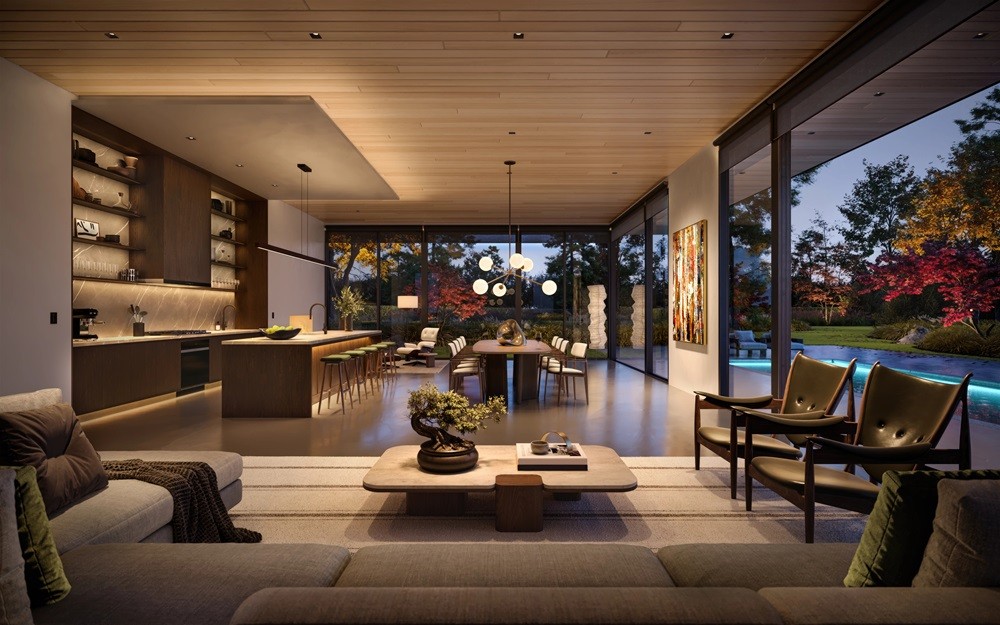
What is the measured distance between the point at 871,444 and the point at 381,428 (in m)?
4.30

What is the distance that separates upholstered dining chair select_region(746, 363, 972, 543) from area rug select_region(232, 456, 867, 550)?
286mm

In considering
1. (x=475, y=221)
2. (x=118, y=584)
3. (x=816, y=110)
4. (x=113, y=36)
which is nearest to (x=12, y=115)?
(x=113, y=36)

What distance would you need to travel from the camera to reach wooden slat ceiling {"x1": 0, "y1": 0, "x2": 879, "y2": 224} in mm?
3908

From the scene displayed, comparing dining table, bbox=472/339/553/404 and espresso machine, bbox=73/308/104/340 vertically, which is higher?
espresso machine, bbox=73/308/104/340

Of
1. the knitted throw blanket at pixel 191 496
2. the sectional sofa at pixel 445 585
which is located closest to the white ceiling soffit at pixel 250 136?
the knitted throw blanket at pixel 191 496

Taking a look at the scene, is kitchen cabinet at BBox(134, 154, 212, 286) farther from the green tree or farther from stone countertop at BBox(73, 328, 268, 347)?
the green tree

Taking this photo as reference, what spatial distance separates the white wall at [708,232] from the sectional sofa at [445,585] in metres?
5.33

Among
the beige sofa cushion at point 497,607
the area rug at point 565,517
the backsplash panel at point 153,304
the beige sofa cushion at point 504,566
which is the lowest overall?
the area rug at point 565,517

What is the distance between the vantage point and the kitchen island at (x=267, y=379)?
6309 millimetres

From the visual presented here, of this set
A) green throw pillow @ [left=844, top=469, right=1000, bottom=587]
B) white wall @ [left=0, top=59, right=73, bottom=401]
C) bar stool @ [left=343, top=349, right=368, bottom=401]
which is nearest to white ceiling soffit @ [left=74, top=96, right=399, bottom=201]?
white wall @ [left=0, top=59, right=73, bottom=401]

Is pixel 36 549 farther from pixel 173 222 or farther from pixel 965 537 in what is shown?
pixel 173 222

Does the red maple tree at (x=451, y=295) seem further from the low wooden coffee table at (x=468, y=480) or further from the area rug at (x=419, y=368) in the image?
the low wooden coffee table at (x=468, y=480)

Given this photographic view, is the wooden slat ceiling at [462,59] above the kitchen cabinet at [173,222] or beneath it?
above

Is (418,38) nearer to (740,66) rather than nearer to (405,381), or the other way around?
(740,66)
